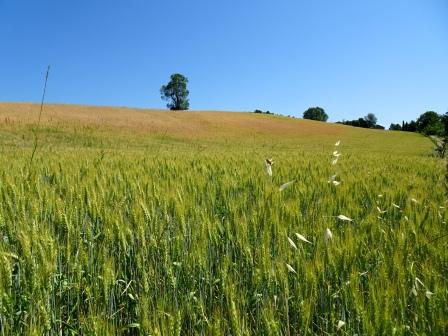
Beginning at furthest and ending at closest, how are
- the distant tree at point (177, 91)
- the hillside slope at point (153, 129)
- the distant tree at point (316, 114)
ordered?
the distant tree at point (316, 114), the distant tree at point (177, 91), the hillside slope at point (153, 129)

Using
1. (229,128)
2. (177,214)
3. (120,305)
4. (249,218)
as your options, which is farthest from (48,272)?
(229,128)

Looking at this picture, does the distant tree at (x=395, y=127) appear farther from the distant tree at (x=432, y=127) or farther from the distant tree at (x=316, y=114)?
the distant tree at (x=432, y=127)

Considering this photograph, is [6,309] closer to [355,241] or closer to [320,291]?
[320,291]

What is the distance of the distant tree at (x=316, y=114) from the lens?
4599 inches

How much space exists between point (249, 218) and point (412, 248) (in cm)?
83

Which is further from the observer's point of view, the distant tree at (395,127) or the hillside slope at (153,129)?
the distant tree at (395,127)

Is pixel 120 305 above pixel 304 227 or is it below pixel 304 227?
below

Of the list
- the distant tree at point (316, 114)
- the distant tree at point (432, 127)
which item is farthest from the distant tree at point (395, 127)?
the distant tree at point (432, 127)

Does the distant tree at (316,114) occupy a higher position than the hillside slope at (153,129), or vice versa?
the distant tree at (316,114)

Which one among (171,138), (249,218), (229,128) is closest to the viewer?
(249,218)

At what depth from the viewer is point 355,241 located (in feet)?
5.54

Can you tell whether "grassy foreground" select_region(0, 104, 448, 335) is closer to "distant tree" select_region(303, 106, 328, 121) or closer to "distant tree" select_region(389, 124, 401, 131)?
"distant tree" select_region(389, 124, 401, 131)

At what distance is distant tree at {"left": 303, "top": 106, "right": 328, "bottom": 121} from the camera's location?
116812 millimetres

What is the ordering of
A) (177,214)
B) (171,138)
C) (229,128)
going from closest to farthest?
1. (177,214)
2. (171,138)
3. (229,128)
